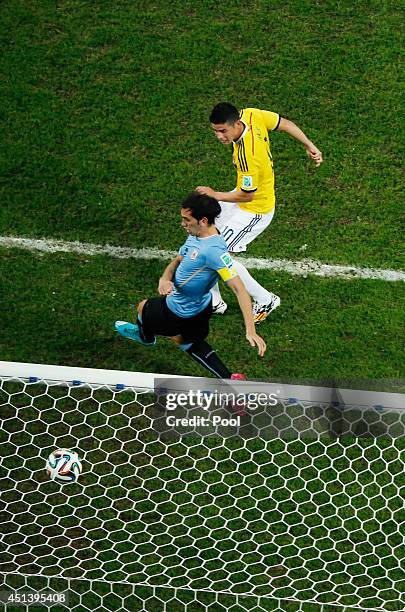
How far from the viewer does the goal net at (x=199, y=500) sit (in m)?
7.47

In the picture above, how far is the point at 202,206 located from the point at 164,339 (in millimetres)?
1860

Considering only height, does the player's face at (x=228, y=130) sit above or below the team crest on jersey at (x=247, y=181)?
above

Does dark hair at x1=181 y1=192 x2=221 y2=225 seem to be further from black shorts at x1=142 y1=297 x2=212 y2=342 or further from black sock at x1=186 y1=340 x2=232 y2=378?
black sock at x1=186 y1=340 x2=232 y2=378

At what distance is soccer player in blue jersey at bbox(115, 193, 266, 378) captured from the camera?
7703 millimetres

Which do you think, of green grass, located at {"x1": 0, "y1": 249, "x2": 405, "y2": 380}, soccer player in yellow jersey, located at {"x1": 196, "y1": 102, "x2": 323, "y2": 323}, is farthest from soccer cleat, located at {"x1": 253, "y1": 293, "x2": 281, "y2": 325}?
green grass, located at {"x1": 0, "y1": 249, "x2": 405, "y2": 380}

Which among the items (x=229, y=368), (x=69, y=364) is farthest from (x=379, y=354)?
(x=69, y=364)

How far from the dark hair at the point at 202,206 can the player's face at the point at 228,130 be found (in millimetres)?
1076

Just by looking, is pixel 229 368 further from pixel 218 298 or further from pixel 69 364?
pixel 69 364

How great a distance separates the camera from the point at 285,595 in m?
7.51

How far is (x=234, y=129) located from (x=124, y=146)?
2.33 m

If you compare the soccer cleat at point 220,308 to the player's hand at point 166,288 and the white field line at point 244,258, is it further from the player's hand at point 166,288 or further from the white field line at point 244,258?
the player's hand at point 166,288

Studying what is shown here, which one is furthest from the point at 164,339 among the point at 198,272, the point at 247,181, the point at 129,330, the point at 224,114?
the point at 224,114

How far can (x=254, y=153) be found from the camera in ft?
28.7

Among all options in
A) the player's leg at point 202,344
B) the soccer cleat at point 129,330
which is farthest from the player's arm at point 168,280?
the soccer cleat at point 129,330
